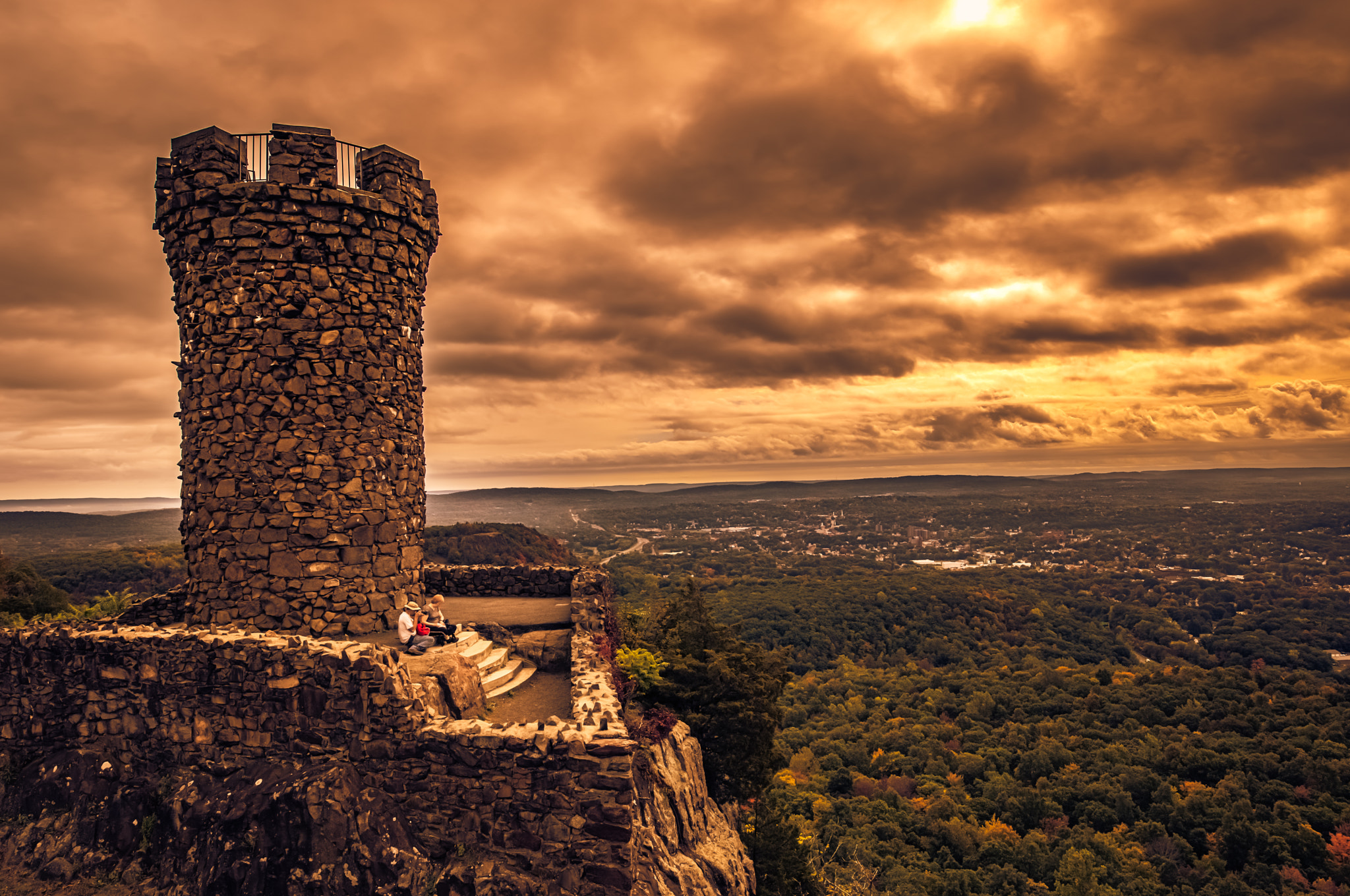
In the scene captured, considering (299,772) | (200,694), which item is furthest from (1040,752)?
(200,694)

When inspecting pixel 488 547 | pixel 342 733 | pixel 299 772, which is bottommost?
pixel 488 547

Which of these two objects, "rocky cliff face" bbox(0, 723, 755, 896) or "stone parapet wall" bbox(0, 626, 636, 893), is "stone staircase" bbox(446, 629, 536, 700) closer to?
"stone parapet wall" bbox(0, 626, 636, 893)

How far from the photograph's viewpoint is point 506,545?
69312 mm

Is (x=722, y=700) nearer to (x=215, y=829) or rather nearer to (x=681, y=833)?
(x=681, y=833)

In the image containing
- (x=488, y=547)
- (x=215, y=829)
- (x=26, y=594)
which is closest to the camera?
(x=215, y=829)

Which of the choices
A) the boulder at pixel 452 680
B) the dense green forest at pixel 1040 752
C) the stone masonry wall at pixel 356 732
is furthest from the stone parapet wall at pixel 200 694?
the dense green forest at pixel 1040 752

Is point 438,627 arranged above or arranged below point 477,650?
above

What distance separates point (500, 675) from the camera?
29.6 feet

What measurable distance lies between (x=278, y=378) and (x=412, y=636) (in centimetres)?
393

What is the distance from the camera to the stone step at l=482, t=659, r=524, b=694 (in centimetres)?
873

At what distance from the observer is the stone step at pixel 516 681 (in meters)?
8.71

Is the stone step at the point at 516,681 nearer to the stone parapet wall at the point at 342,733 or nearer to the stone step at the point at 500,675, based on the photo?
the stone step at the point at 500,675

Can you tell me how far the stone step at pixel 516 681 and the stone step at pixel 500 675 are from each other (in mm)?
38

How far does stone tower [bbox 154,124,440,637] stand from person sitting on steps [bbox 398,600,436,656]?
2.25 feet
